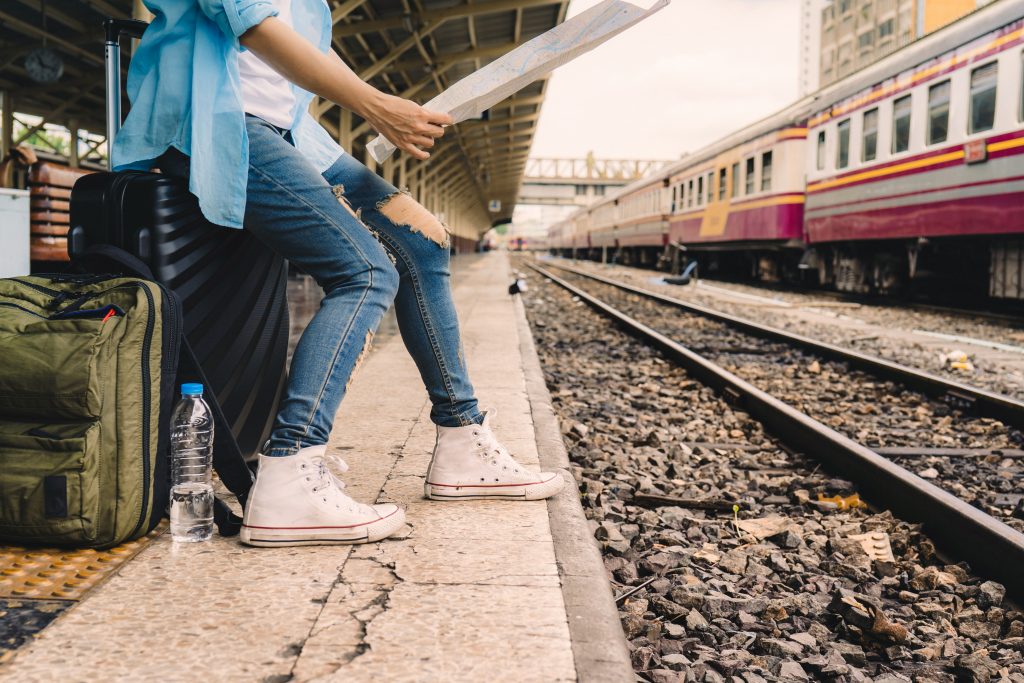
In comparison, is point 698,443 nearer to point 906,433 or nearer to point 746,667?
point 906,433

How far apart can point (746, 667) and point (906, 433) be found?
304 cm

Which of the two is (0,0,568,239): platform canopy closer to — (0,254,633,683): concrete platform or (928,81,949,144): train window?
(928,81,949,144): train window

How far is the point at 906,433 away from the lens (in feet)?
15.2

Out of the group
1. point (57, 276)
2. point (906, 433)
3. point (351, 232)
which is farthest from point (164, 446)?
point (906, 433)

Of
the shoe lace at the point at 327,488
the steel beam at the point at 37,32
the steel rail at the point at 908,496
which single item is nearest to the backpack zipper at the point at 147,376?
the shoe lace at the point at 327,488

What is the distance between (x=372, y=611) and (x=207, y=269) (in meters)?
1.07

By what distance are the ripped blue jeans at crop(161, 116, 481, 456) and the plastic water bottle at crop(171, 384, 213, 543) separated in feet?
0.78

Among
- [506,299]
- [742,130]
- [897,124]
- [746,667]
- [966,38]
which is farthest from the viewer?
[742,130]

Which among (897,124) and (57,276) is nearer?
(57,276)

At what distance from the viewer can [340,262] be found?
90.7 inches

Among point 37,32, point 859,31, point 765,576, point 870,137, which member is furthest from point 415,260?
point 859,31

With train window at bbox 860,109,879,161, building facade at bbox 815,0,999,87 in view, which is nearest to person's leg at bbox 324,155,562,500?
train window at bbox 860,109,879,161

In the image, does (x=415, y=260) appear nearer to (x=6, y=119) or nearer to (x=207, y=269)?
(x=207, y=269)

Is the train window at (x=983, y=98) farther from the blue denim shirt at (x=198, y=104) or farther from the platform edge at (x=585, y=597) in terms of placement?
the blue denim shirt at (x=198, y=104)
